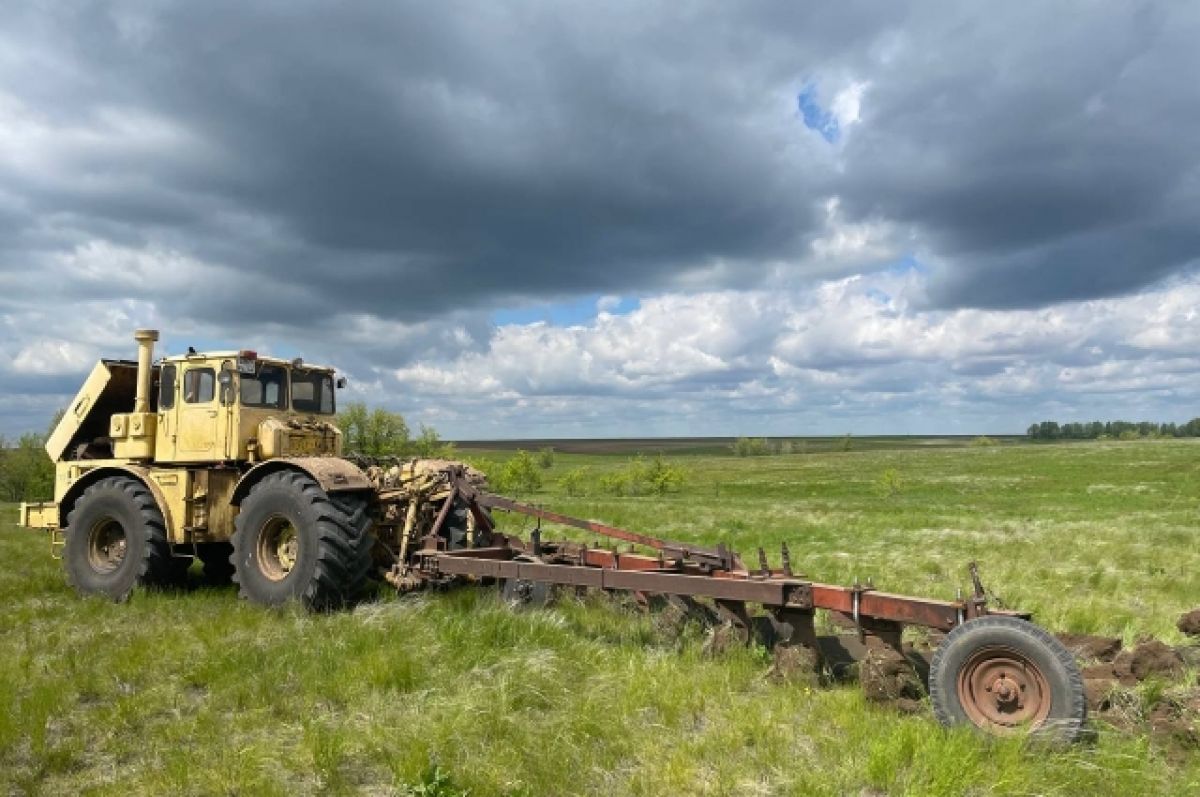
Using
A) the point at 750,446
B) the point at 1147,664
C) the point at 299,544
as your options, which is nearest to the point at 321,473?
the point at 299,544

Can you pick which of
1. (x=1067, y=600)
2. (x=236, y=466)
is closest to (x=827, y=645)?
(x=1067, y=600)

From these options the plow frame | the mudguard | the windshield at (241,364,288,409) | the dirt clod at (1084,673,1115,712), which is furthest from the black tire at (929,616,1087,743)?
the windshield at (241,364,288,409)

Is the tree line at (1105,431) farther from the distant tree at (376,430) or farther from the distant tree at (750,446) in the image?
the distant tree at (376,430)

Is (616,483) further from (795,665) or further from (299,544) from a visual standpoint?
(795,665)

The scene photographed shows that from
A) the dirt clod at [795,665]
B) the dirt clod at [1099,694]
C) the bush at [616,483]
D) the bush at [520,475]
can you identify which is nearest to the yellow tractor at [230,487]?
the dirt clod at [795,665]

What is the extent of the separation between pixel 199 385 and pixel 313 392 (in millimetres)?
1498

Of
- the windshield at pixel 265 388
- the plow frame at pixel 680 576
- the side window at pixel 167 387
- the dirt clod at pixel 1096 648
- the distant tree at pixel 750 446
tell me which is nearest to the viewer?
the plow frame at pixel 680 576

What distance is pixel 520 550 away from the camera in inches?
359

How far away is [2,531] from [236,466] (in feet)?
47.1

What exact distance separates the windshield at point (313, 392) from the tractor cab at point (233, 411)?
0.06 ft

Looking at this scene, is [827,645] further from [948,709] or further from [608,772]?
[608,772]

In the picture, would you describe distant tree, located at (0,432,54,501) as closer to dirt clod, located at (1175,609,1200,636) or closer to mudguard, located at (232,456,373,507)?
mudguard, located at (232,456,373,507)

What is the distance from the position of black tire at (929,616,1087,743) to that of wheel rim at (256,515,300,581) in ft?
23.6

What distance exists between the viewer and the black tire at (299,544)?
8.71 m
